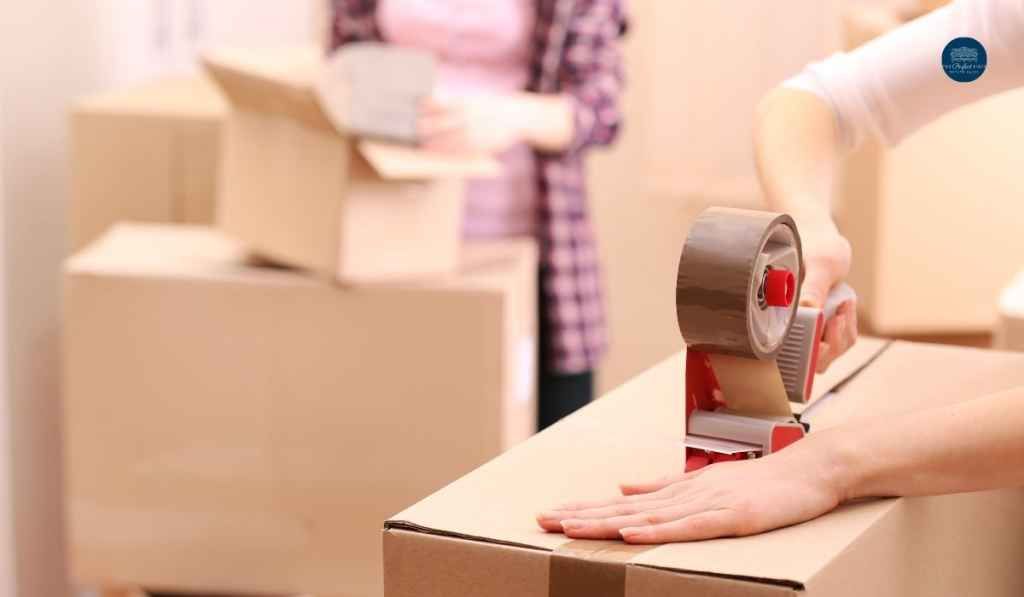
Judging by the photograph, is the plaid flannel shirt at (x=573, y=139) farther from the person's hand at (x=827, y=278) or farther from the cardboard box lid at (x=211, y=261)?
the person's hand at (x=827, y=278)

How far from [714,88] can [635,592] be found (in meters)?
2.42

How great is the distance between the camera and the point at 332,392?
1.76 metres

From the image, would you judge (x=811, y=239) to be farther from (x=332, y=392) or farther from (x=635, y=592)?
(x=332, y=392)

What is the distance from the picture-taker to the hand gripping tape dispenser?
900 millimetres

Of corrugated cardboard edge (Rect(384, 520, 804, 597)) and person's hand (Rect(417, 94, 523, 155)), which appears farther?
person's hand (Rect(417, 94, 523, 155))

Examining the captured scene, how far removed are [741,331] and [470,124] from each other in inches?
37.4

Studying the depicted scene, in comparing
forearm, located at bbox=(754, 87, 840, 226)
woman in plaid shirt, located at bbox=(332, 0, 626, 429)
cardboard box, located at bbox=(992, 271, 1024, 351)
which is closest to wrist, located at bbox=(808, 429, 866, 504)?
forearm, located at bbox=(754, 87, 840, 226)

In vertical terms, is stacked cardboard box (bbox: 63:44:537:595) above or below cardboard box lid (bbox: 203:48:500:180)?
below

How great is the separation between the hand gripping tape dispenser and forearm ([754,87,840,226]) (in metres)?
0.20

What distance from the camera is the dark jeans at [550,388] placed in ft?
6.74

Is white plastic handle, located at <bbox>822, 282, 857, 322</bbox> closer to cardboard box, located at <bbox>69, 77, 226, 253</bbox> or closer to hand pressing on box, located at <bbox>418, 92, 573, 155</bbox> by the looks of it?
hand pressing on box, located at <bbox>418, 92, 573, 155</bbox>

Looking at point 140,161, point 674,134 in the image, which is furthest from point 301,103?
point 674,134

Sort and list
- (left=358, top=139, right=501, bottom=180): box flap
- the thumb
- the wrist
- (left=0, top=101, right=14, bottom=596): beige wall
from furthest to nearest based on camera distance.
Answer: (left=0, top=101, right=14, bottom=596): beige wall
(left=358, top=139, right=501, bottom=180): box flap
the thumb
the wrist

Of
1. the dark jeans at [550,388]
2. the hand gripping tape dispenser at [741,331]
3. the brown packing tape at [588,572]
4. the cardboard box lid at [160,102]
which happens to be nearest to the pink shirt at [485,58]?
the dark jeans at [550,388]
